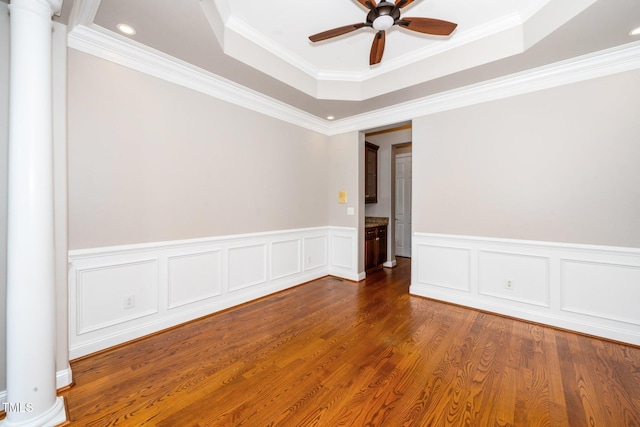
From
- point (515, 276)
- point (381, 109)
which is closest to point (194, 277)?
point (381, 109)

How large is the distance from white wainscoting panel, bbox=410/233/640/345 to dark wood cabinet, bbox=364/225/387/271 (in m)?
1.09

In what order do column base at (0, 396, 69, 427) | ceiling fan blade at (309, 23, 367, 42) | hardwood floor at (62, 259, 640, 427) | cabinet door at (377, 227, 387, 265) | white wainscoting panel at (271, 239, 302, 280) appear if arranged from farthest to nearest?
cabinet door at (377, 227, 387, 265), white wainscoting panel at (271, 239, 302, 280), ceiling fan blade at (309, 23, 367, 42), hardwood floor at (62, 259, 640, 427), column base at (0, 396, 69, 427)

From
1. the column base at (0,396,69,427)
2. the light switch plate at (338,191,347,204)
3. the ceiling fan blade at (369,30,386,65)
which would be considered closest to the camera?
the column base at (0,396,69,427)

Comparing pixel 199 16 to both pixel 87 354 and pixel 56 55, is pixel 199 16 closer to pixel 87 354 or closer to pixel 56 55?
pixel 56 55

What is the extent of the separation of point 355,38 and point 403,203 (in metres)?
4.43

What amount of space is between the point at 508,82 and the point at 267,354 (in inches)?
152

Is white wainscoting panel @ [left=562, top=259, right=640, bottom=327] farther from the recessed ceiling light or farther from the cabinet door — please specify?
the recessed ceiling light

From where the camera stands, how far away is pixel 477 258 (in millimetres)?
3322

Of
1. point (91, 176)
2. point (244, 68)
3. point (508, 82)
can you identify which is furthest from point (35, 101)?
point (508, 82)

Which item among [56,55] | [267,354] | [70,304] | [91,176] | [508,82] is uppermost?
[508,82]

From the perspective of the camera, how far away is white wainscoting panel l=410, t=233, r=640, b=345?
2.54 m

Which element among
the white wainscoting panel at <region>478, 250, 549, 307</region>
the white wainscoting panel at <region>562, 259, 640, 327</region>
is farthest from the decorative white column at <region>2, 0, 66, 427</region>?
the white wainscoting panel at <region>562, 259, 640, 327</region>

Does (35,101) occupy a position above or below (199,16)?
below

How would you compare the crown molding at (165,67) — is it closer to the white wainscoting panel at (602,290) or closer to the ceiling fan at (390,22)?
the ceiling fan at (390,22)
